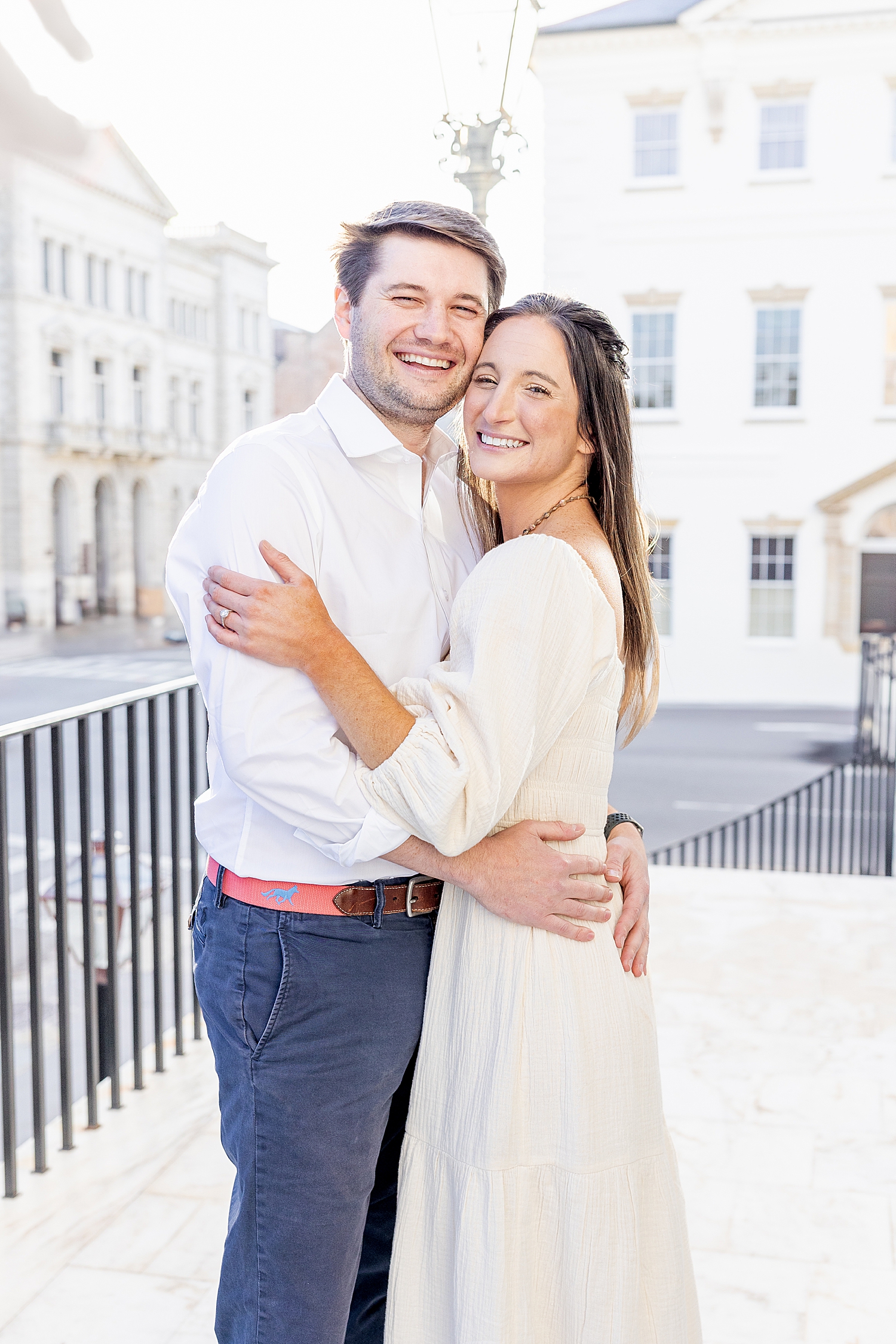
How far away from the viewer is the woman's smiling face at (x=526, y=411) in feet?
3.42

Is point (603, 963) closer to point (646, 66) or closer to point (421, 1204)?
point (421, 1204)

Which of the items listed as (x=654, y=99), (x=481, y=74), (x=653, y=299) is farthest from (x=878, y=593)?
(x=481, y=74)

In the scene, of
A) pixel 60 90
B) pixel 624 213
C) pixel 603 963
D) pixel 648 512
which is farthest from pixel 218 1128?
pixel 60 90

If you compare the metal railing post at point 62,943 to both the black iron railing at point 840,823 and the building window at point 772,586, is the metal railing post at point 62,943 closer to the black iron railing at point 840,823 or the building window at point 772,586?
the black iron railing at point 840,823

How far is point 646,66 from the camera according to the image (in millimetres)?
12391

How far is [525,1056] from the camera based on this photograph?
0.94 metres

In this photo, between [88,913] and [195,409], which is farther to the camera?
[195,409]

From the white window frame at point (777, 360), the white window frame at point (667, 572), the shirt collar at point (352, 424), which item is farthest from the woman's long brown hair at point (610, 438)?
the white window frame at point (777, 360)

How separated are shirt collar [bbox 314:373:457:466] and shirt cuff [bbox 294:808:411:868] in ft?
1.10

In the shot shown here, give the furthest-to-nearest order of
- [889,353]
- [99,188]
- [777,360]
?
[99,188]
[777,360]
[889,353]

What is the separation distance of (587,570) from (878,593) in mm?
12800

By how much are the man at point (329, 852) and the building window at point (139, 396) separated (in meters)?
15.7

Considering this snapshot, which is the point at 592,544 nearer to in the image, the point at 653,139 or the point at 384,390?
the point at 384,390

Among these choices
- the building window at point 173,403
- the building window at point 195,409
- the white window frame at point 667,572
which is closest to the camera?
the white window frame at point 667,572
